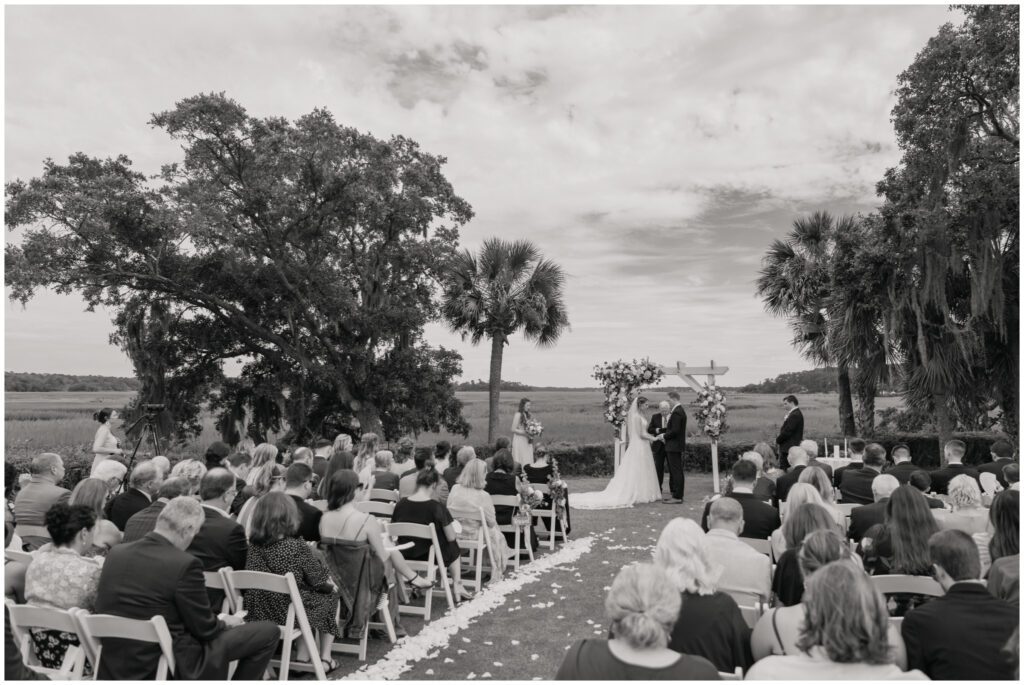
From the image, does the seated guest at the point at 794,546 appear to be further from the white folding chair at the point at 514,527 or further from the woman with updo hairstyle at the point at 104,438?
the woman with updo hairstyle at the point at 104,438

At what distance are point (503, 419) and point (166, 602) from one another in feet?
81.6

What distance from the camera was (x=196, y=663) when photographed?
3725mm

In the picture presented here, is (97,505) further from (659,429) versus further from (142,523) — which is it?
(659,429)

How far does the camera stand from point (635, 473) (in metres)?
13.9

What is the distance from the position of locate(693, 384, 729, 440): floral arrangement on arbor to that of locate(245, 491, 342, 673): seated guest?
10305 millimetres

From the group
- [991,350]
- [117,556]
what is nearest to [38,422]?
[117,556]

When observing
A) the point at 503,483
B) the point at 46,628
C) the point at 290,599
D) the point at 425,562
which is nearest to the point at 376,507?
the point at 425,562

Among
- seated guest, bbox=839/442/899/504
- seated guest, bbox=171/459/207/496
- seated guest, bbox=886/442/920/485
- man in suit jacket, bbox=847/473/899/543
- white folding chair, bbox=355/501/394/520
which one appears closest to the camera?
man in suit jacket, bbox=847/473/899/543

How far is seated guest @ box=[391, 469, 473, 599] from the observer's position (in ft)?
20.5

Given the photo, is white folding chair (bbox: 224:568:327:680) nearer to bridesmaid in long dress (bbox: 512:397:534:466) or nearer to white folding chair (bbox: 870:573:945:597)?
white folding chair (bbox: 870:573:945:597)

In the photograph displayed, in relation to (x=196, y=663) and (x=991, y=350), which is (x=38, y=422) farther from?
(x=991, y=350)

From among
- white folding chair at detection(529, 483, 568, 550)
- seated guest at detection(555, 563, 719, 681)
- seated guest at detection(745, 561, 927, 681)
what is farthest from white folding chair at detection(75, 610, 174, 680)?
white folding chair at detection(529, 483, 568, 550)

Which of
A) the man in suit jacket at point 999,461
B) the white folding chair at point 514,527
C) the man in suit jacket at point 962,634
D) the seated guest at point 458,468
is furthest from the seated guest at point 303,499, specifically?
the man in suit jacket at point 999,461

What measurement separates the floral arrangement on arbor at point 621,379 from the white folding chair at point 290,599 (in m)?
10.5
